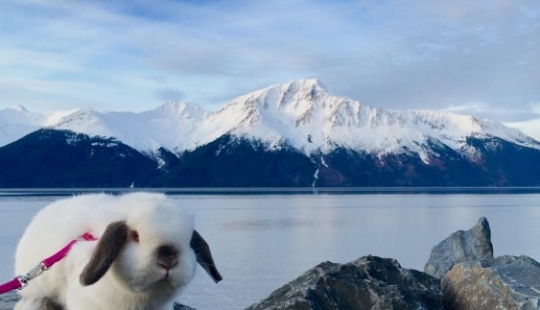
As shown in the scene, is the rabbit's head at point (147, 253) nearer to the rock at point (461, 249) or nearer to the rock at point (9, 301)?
the rock at point (9, 301)

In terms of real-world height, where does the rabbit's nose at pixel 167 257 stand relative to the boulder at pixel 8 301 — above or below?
above

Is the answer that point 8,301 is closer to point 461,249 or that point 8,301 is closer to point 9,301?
point 9,301

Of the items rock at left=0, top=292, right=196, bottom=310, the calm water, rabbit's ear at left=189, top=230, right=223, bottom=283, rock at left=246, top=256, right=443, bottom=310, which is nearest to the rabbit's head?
rabbit's ear at left=189, top=230, right=223, bottom=283

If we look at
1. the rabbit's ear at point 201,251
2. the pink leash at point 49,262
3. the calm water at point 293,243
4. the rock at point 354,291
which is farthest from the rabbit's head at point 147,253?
the calm water at point 293,243

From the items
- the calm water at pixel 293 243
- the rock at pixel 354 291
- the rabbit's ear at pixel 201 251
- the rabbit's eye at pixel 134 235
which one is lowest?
the calm water at pixel 293 243

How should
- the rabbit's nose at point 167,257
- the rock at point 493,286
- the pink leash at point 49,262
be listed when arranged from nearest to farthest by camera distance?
1. the rabbit's nose at point 167,257
2. the pink leash at point 49,262
3. the rock at point 493,286

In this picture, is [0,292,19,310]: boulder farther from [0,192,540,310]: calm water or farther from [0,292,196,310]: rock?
[0,192,540,310]: calm water

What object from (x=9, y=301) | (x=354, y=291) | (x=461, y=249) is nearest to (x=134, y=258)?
(x=9, y=301)
